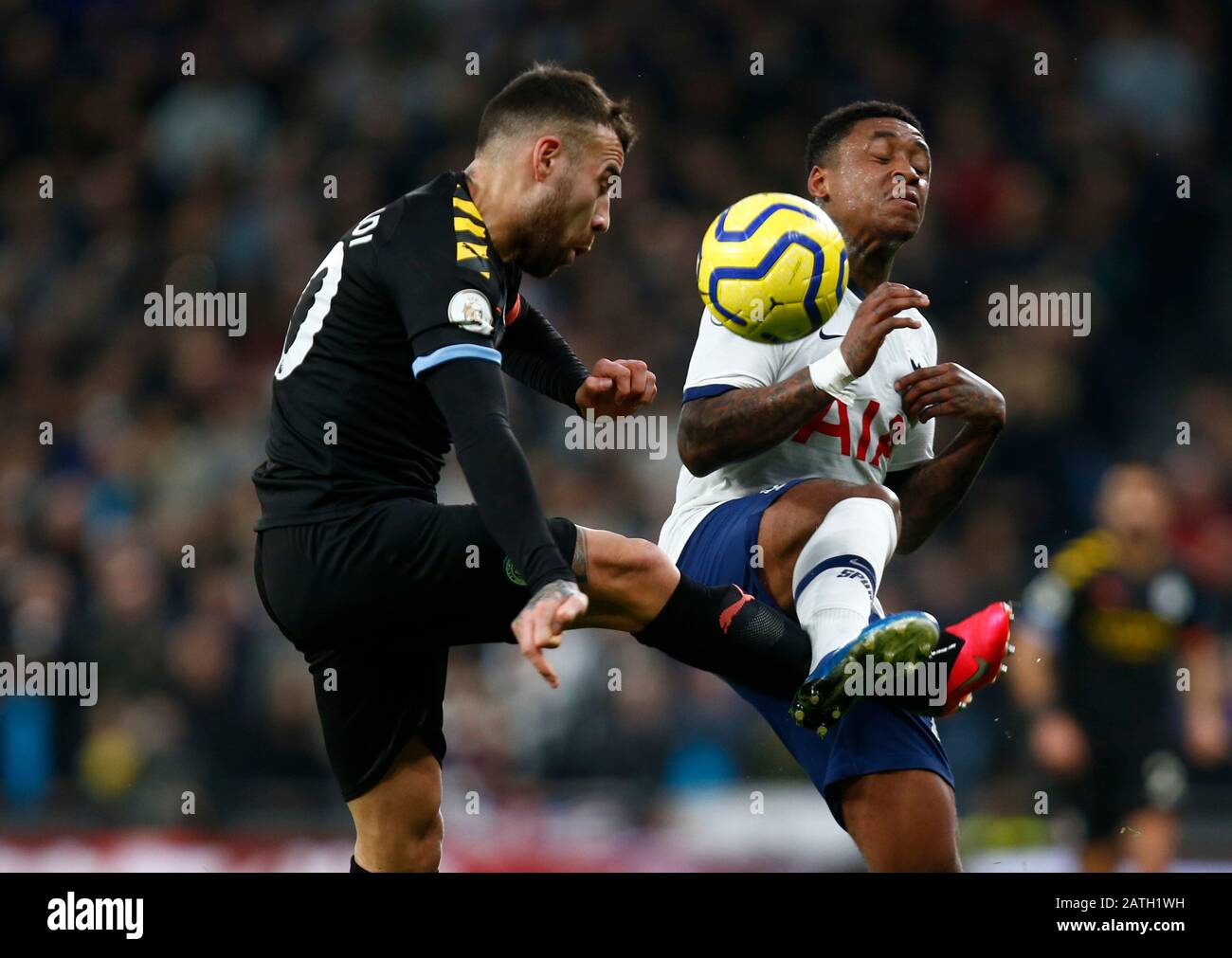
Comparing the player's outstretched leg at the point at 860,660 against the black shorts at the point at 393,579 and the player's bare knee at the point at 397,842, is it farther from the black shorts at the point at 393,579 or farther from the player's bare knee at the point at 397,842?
the player's bare knee at the point at 397,842

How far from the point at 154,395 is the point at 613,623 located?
5.84 meters

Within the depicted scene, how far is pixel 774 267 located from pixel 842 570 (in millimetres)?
770

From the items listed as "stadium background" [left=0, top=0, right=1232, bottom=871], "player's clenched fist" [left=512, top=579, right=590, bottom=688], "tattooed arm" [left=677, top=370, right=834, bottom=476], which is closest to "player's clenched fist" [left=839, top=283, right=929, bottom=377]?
"tattooed arm" [left=677, top=370, right=834, bottom=476]

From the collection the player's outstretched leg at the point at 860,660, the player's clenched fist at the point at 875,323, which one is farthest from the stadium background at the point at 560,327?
the player's clenched fist at the point at 875,323

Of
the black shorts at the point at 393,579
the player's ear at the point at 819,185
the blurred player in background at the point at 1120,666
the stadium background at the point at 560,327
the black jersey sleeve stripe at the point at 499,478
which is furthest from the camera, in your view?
the stadium background at the point at 560,327

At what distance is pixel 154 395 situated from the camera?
8.74 meters

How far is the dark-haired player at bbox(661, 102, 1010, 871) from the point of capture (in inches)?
147

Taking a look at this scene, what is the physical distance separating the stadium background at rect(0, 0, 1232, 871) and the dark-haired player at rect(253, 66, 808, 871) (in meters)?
3.27

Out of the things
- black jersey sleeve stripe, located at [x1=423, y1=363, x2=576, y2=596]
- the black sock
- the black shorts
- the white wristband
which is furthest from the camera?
the white wristband

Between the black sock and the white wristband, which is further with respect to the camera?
the white wristband

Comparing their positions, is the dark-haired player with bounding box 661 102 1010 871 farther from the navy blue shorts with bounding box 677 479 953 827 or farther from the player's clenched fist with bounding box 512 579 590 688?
the player's clenched fist with bounding box 512 579 590 688

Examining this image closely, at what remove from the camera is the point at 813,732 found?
3.98 meters

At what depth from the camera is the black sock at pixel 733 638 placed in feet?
11.6

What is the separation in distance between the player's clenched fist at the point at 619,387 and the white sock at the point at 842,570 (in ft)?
1.79
